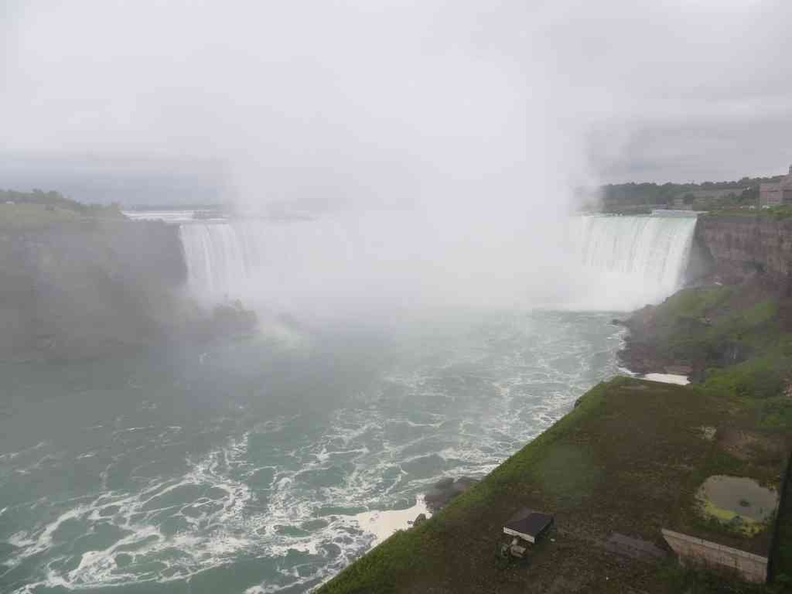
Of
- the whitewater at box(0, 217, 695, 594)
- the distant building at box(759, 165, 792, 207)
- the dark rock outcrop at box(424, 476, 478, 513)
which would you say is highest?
the distant building at box(759, 165, 792, 207)

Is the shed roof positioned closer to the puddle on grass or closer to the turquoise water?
the puddle on grass

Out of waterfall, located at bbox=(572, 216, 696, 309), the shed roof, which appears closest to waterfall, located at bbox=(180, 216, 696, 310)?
waterfall, located at bbox=(572, 216, 696, 309)

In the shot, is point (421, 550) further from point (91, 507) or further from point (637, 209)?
point (637, 209)

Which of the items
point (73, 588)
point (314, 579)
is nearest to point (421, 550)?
point (314, 579)

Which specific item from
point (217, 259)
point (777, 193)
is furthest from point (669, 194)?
point (217, 259)

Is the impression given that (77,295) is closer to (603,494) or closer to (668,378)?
(668,378)

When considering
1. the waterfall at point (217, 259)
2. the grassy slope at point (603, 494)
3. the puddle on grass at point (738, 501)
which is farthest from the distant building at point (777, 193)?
the waterfall at point (217, 259)
